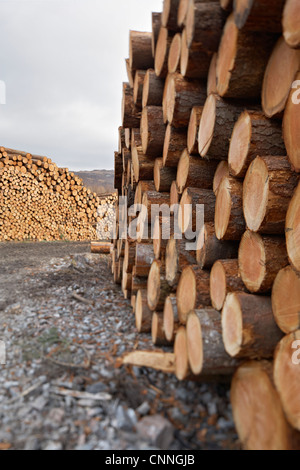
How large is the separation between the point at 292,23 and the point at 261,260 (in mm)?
1010

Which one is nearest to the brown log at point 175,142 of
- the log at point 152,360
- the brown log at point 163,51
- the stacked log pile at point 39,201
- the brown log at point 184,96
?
the brown log at point 184,96

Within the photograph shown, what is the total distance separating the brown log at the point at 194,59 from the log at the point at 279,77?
53cm

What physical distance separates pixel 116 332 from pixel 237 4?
2.60 m

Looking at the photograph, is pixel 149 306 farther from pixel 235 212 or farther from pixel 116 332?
pixel 235 212

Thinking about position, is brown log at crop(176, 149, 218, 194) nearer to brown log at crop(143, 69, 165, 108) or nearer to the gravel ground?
brown log at crop(143, 69, 165, 108)

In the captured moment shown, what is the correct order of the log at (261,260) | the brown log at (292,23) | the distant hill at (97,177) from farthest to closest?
1. the distant hill at (97,177)
2. the log at (261,260)
3. the brown log at (292,23)

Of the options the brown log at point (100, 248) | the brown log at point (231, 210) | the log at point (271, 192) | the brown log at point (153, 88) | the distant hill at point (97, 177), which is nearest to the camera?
the log at point (271, 192)

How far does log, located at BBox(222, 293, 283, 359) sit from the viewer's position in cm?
148

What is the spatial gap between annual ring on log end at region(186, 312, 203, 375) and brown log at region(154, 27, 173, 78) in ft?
6.59

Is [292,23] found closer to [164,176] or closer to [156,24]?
[164,176]

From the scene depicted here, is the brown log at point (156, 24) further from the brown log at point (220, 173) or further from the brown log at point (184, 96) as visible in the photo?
the brown log at point (220, 173)

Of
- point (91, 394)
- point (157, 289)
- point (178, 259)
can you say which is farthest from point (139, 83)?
point (91, 394)

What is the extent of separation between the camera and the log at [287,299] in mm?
1311

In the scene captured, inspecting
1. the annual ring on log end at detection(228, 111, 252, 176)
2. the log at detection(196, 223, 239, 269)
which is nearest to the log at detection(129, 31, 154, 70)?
the annual ring on log end at detection(228, 111, 252, 176)
